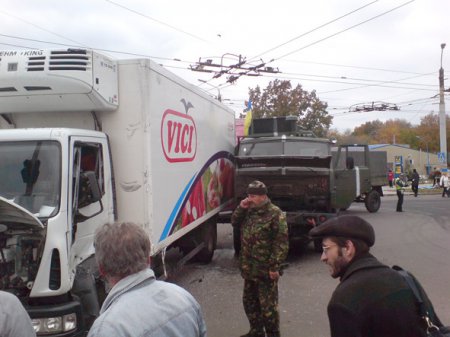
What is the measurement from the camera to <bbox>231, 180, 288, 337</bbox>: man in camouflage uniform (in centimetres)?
478

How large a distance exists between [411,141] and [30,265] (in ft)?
325

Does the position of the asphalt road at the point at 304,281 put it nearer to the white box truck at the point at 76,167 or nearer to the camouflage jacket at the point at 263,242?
the camouflage jacket at the point at 263,242

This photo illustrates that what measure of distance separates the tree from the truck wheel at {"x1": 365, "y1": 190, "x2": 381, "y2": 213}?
59.0 feet

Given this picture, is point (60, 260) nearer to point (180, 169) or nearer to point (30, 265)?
point (30, 265)

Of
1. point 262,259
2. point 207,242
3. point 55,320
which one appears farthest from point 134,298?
point 207,242

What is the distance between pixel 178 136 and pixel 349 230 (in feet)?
14.2

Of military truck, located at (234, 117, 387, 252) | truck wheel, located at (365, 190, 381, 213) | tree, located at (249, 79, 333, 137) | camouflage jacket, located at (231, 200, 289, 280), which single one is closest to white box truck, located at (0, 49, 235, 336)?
camouflage jacket, located at (231, 200, 289, 280)

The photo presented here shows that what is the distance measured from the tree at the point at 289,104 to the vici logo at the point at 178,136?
95.9 feet

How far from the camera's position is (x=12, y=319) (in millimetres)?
2037

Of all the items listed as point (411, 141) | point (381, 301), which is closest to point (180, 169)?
point (381, 301)

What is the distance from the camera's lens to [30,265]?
3.69m

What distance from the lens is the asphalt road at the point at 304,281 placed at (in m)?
5.74

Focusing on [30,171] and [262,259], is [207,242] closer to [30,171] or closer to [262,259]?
[262,259]

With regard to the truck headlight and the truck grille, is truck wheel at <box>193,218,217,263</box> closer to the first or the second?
the truck grille
